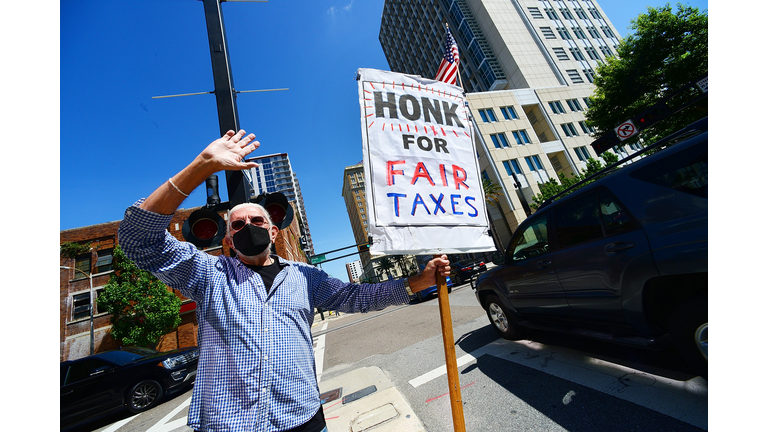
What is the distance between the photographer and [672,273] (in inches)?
86.4

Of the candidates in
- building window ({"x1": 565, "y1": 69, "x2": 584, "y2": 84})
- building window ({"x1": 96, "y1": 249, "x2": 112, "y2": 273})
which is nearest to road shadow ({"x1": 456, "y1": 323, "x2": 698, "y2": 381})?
building window ({"x1": 96, "y1": 249, "x2": 112, "y2": 273})

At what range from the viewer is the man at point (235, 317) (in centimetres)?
131

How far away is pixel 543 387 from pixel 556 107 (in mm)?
39049

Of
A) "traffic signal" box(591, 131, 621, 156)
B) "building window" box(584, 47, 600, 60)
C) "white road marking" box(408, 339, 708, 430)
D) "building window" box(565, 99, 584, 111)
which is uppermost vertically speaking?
"building window" box(584, 47, 600, 60)

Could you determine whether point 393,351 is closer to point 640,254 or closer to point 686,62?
point 640,254

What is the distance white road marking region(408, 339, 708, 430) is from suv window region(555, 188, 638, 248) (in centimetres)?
136

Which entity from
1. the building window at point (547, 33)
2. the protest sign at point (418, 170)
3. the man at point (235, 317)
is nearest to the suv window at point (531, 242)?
the protest sign at point (418, 170)

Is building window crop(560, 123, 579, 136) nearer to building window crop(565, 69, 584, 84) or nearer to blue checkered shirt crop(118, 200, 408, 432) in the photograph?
building window crop(565, 69, 584, 84)

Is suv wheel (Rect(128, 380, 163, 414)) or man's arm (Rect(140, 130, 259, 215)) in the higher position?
man's arm (Rect(140, 130, 259, 215))

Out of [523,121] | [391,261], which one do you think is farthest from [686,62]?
[391,261]

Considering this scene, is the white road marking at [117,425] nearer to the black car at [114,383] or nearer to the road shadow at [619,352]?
the black car at [114,383]

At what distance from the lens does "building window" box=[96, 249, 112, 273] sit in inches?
819

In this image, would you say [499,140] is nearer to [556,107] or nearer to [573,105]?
[556,107]

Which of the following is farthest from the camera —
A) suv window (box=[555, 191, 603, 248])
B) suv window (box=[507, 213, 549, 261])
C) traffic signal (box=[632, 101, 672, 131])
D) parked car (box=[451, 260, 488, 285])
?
parked car (box=[451, 260, 488, 285])
